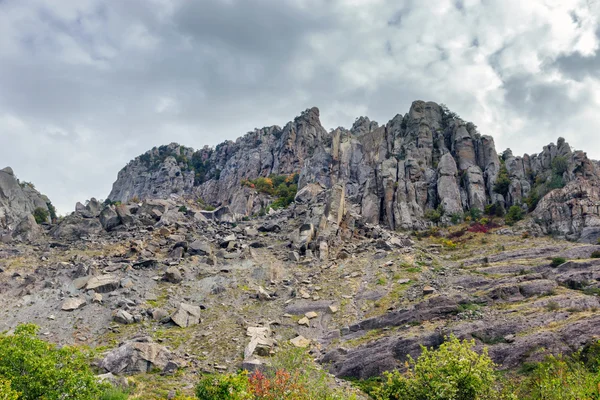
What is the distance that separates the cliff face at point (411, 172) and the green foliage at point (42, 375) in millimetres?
51423

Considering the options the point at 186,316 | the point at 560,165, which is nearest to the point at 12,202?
the point at 186,316

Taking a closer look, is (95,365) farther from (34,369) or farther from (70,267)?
(70,267)

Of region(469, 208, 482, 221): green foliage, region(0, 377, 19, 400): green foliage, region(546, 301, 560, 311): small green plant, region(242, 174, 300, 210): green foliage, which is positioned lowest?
region(0, 377, 19, 400): green foliage

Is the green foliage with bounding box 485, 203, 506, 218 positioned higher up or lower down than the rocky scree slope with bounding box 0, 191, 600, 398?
higher up

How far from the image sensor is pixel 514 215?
203ft

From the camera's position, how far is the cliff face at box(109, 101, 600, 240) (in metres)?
63.9

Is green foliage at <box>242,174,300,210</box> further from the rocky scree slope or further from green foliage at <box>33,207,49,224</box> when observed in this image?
green foliage at <box>33,207,49,224</box>

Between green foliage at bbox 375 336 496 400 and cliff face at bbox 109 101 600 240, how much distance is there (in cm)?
4399

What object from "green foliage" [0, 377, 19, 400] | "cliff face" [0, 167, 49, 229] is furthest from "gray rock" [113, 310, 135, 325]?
"cliff face" [0, 167, 49, 229]

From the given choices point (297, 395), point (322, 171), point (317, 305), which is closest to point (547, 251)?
point (317, 305)

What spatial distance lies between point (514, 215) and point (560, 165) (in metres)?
13.9

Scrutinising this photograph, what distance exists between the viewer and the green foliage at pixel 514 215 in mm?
60794

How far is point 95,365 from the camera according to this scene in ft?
76.7

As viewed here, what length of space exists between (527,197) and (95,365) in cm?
6733
